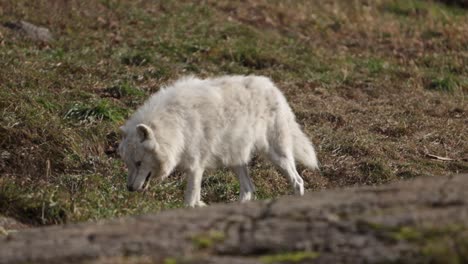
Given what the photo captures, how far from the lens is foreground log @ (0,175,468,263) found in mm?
4387

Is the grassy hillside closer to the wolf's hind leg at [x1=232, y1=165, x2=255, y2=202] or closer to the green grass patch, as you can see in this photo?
the green grass patch

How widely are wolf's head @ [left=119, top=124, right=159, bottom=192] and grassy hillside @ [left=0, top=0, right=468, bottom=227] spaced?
8.3 inches

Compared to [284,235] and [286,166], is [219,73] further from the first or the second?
[284,235]

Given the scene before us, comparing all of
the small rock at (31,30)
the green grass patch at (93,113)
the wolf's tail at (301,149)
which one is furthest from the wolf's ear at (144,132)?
the small rock at (31,30)

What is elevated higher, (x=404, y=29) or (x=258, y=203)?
(x=258, y=203)

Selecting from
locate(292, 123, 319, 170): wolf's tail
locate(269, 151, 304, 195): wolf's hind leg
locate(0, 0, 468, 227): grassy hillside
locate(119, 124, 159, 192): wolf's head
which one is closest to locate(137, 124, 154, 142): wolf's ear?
locate(119, 124, 159, 192): wolf's head

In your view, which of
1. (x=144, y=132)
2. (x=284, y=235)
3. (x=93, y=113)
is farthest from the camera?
(x=93, y=113)

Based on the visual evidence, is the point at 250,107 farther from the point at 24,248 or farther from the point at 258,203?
the point at 24,248

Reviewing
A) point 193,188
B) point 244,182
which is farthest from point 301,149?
point 193,188

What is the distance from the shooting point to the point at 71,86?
11930mm

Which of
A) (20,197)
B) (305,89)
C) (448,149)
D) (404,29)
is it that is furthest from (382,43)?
(20,197)

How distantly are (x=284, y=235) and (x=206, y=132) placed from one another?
3.58 m

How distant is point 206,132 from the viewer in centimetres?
811

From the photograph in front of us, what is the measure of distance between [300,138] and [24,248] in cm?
477
